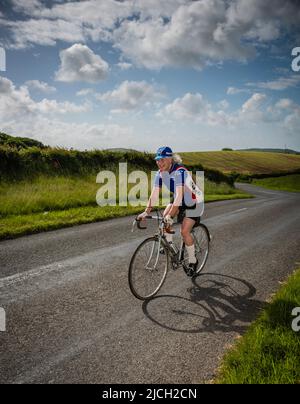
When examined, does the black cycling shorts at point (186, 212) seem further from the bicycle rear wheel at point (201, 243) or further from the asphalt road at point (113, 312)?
the asphalt road at point (113, 312)

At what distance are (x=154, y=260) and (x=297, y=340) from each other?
8.38 ft

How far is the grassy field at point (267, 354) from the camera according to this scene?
3.06 meters

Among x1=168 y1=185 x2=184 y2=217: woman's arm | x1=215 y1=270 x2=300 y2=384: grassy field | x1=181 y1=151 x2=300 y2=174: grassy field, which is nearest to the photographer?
x1=215 y1=270 x2=300 y2=384: grassy field

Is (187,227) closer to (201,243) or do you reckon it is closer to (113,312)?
(201,243)

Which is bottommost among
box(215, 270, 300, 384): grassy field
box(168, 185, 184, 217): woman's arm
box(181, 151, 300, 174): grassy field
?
box(215, 270, 300, 384): grassy field

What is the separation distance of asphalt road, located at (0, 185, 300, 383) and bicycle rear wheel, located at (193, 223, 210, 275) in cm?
22

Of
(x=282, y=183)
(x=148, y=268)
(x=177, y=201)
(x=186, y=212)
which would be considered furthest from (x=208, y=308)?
(x=282, y=183)

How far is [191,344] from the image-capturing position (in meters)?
3.84

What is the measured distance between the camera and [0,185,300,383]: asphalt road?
10.9 feet

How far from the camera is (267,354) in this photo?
3410 millimetres

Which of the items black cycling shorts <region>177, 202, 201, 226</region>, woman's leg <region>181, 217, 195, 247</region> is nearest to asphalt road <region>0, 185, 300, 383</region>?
woman's leg <region>181, 217, 195, 247</region>

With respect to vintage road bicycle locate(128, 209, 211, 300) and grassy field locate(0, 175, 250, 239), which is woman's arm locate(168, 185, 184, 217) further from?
grassy field locate(0, 175, 250, 239)

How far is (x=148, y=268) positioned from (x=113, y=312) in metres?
1.03

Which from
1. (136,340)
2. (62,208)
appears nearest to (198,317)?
(136,340)
